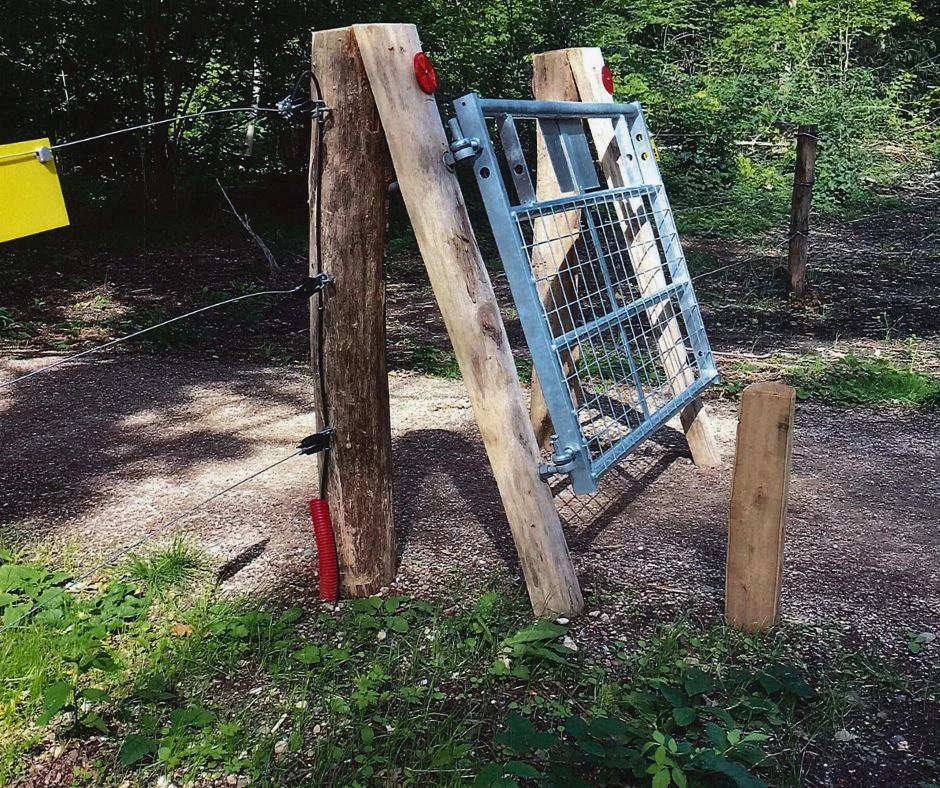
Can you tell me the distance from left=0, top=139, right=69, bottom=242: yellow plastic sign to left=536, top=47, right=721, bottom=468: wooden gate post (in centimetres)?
204

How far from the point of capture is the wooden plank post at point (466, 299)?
8.66 ft

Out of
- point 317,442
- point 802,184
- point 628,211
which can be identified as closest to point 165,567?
point 317,442

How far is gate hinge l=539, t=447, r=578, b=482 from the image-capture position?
2.81m

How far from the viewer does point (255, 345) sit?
23.4ft

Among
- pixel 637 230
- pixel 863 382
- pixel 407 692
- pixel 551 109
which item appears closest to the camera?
pixel 407 692

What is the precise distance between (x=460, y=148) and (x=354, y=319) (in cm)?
→ 59

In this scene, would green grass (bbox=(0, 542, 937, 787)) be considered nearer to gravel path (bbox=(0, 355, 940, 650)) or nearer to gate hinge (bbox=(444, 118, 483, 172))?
gravel path (bbox=(0, 355, 940, 650))

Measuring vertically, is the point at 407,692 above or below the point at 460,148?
below

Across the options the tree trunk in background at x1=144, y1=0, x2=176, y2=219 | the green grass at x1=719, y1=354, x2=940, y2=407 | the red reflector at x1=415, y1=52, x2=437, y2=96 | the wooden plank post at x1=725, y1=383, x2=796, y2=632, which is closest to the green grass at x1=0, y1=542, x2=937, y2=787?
the wooden plank post at x1=725, y1=383, x2=796, y2=632

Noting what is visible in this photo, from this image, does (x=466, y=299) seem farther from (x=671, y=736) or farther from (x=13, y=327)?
(x=13, y=327)

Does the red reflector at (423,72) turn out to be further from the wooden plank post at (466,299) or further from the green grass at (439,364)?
the green grass at (439,364)

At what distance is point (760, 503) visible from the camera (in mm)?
2705

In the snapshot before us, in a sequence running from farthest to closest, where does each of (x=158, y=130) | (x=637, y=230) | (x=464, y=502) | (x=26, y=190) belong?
(x=158, y=130) < (x=637, y=230) < (x=464, y=502) < (x=26, y=190)

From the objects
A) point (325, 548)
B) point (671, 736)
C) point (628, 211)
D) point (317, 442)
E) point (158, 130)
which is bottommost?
Answer: point (671, 736)
